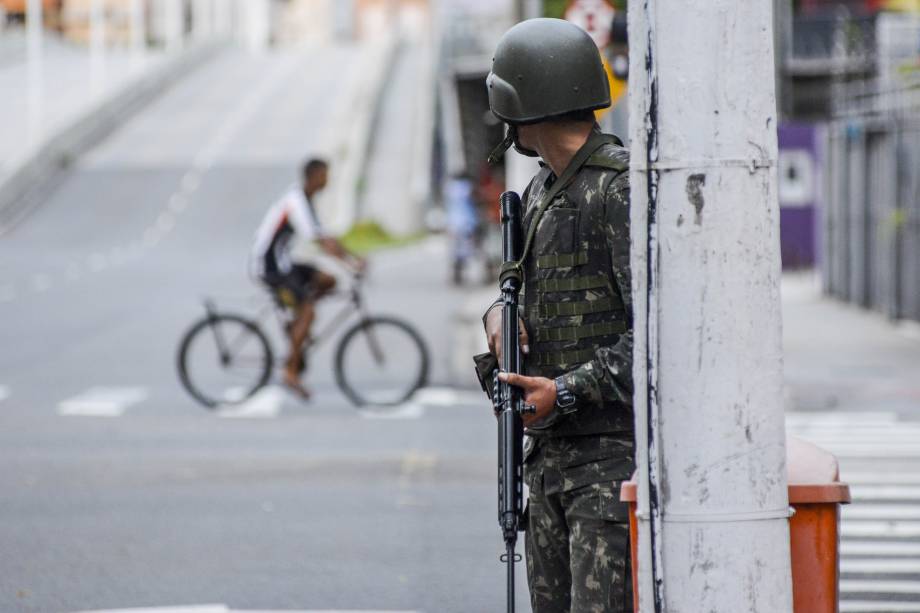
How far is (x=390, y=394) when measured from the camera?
12.9m

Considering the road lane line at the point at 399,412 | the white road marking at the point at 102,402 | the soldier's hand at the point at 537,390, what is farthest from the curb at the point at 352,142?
the soldier's hand at the point at 537,390

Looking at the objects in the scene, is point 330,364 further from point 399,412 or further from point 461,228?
point 461,228

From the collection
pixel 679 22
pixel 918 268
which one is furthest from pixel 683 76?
pixel 918 268

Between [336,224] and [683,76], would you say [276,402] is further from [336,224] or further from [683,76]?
[336,224]

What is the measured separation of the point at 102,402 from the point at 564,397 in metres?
10.2

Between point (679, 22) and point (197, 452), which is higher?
point (679, 22)

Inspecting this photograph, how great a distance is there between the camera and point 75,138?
173 ft

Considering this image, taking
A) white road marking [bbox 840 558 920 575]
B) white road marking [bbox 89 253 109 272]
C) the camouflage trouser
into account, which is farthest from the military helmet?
white road marking [bbox 89 253 109 272]

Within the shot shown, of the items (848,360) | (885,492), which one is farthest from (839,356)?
(885,492)

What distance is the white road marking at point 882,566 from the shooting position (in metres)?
7.12

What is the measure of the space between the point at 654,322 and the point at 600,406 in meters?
0.50

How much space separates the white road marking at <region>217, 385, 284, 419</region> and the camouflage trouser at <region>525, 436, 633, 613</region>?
28.9ft

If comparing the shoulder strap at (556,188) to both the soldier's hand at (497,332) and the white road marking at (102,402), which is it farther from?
the white road marking at (102,402)

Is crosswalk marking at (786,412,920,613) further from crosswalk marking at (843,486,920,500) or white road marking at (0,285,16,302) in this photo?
white road marking at (0,285,16,302)
